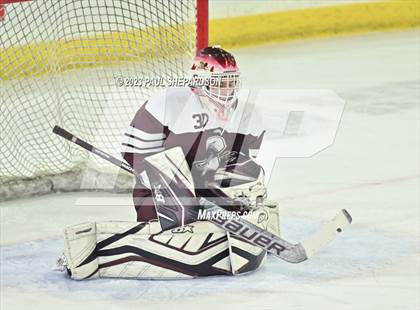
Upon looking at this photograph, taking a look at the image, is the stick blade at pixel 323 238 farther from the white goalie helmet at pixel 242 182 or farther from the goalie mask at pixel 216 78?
the goalie mask at pixel 216 78

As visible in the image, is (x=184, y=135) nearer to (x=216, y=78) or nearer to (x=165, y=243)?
(x=216, y=78)

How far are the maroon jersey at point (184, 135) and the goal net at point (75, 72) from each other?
67 cm

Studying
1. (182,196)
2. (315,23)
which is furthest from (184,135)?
(315,23)

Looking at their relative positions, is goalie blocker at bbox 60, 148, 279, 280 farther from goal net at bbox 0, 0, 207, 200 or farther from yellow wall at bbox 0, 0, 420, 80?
yellow wall at bbox 0, 0, 420, 80

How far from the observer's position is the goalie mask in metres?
2.92

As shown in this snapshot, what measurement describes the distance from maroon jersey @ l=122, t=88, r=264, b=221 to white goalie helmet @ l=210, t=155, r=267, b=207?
31 millimetres

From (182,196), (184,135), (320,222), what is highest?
(184,135)

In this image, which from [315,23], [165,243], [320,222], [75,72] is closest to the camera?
[165,243]

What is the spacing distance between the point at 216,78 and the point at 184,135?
0.56 ft

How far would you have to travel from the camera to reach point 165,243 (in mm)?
2887

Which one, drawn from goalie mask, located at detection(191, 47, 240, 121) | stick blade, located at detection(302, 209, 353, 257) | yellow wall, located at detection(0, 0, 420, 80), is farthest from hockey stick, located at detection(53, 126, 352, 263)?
yellow wall, located at detection(0, 0, 420, 80)

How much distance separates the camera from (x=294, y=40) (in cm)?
611

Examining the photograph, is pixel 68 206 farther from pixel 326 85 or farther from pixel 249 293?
pixel 326 85

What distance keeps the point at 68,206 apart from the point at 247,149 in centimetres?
83
